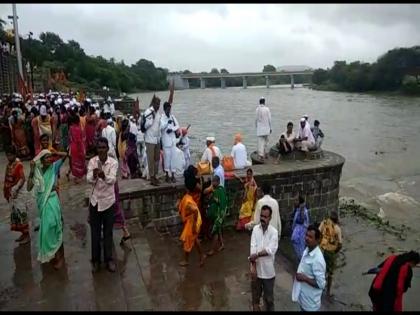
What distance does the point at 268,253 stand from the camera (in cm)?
407

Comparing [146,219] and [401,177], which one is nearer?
[146,219]

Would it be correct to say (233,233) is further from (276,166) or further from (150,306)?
(150,306)

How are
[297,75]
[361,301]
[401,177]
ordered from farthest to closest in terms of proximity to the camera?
1. [297,75]
2. [401,177]
3. [361,301]

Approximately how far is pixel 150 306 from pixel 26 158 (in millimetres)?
7395

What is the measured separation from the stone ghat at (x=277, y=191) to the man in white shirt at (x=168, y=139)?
11.5 inches

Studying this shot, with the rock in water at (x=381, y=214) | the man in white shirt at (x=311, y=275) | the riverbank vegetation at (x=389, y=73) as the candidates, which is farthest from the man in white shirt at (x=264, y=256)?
the riverbank vegetation at (x=389, y=73)

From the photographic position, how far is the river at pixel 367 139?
549 inches

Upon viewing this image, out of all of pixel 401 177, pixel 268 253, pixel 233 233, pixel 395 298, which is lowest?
pixel 401 177

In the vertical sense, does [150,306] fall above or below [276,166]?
below

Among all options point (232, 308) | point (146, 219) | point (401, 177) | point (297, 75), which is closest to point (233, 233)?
point (146, 219)

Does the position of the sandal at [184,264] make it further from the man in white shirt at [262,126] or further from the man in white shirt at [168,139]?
the man in white shirt at [262,126]

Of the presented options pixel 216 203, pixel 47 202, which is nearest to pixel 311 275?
pixel 216 203

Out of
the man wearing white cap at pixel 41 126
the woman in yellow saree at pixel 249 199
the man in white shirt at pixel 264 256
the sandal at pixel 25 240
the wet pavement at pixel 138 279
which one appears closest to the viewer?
the man in white shirt at pixel 264 256

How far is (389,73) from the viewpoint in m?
55.0
